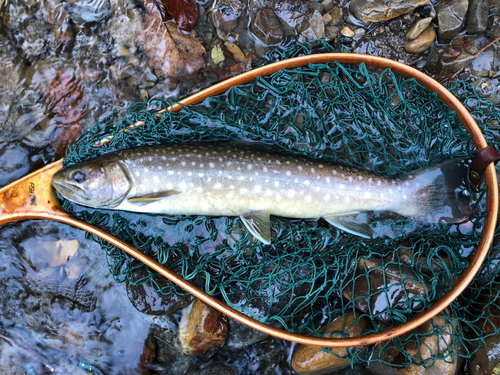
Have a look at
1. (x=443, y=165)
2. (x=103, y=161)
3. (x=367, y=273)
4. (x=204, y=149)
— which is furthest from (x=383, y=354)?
(x=103, y=161)

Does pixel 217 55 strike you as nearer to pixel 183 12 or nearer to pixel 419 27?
pixel 183 12

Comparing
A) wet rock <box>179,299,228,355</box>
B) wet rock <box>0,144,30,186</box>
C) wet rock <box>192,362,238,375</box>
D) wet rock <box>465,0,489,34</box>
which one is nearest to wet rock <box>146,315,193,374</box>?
wet rock <box>179,299,228,355</box>

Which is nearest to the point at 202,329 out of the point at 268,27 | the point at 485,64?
the point at 268,27

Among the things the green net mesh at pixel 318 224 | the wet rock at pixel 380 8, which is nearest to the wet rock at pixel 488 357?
the green net mesh at pixel 318 224

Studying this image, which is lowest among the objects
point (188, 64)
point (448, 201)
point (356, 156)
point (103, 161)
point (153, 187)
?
point (448, 201)

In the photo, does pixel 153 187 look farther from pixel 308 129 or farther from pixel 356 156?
pixel 356 156

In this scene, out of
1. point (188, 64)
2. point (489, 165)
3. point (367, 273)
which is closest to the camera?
point (489, 165)

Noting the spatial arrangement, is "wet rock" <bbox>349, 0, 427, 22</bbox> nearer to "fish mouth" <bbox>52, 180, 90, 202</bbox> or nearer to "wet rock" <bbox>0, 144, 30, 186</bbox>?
"fish mouth" <bbox>52, 180, 90, 202</bbox>
